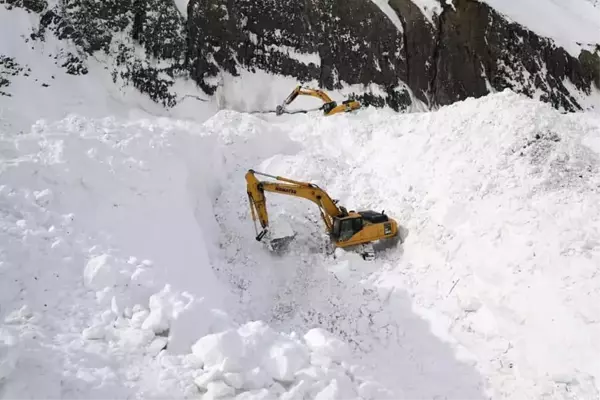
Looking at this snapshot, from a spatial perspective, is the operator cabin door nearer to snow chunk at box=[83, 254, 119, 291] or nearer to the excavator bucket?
the excavator bucket

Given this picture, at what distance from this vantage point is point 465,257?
11.2m

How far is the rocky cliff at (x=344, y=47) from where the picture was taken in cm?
2225

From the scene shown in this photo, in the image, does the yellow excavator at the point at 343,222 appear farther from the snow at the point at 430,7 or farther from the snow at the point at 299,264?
the snow at the point at 430,7

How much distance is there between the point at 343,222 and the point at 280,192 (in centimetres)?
188

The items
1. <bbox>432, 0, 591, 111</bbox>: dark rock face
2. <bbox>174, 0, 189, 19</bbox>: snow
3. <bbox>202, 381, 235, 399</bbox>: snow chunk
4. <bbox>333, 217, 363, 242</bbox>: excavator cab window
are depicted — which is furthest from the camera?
<bbox>432, 0, 591, 111</bbox>: dark rock face

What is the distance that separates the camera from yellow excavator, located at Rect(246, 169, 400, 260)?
12211mm

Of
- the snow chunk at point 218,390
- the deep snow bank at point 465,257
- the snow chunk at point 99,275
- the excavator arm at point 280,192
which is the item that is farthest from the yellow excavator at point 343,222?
the snow chunk at point 218,390

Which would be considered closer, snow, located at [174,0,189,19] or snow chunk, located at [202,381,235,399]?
snow chunk, located at [202,381,235,399]

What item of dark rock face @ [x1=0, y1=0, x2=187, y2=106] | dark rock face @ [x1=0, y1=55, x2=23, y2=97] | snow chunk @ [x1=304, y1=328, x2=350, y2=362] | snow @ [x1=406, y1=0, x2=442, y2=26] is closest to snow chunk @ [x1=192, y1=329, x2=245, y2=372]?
snow chunk @ [x1=304, y1=328, x2=350, y2=362]

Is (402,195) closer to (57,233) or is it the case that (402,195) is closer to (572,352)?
(572,352)

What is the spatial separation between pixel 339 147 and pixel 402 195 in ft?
13.0

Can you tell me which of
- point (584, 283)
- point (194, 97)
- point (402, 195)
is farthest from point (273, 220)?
point (194, 97)

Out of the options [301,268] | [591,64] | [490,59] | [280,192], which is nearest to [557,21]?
[591,64]

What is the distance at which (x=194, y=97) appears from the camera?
22.0 m
